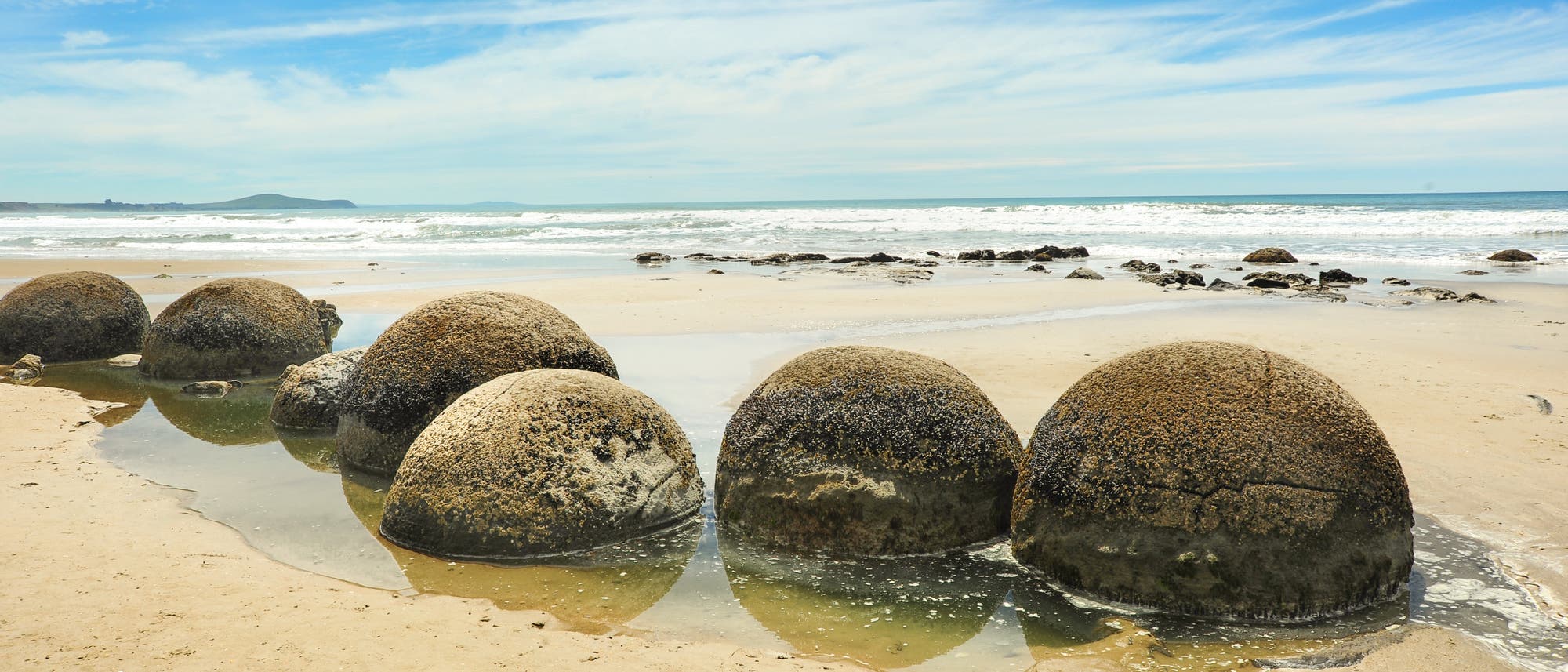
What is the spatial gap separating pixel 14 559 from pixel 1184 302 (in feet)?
53.4

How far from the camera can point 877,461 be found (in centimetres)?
509

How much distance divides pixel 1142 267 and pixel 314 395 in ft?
68.5

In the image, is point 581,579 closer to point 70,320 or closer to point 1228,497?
point 1228,497

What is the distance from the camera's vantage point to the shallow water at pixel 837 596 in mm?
4180

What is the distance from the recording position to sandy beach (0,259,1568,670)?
4.07 m

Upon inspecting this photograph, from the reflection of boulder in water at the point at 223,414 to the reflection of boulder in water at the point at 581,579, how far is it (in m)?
3.28

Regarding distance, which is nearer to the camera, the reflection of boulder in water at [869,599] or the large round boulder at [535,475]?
the reflection of boulder in water at [869,599]

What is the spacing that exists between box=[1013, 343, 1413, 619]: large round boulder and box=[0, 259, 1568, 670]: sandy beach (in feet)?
1.36

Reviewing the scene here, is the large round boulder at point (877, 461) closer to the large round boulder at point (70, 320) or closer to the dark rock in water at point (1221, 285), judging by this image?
the large round boulder at point (70, 320)

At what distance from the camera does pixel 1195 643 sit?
13.6ft

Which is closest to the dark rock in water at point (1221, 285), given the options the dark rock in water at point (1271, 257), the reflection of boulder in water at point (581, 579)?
the dark rock in water at point (1271, 257)

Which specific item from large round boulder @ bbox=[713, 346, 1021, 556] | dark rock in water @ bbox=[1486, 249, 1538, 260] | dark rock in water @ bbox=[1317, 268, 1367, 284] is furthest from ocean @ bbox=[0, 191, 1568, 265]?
large round boulder @ bbox=[713, 346, 1021, 556]

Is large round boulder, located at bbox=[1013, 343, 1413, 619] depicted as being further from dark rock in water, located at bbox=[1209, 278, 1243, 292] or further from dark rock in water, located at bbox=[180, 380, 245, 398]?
dark rock in water, located at bbox=[1209, 278, 1243, 292]

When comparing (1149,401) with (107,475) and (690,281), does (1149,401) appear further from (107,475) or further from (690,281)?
(690,281)
